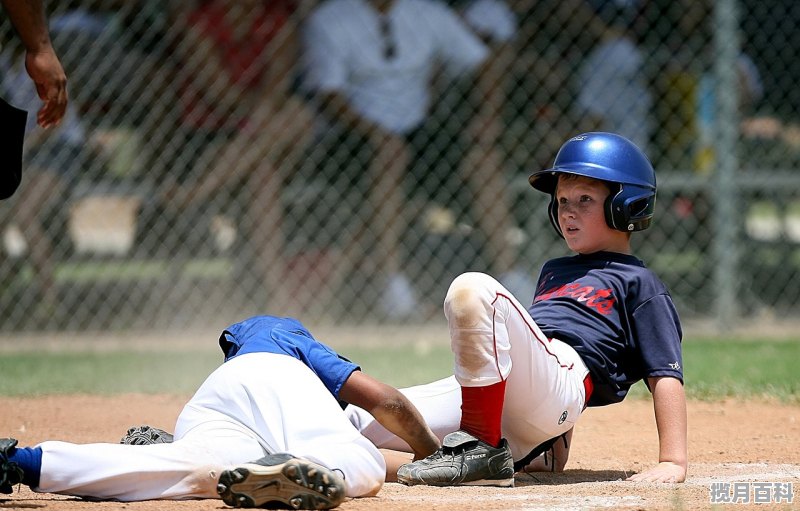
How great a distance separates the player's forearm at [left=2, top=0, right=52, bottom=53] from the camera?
3766 millimetres

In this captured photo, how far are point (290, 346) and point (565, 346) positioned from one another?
2.72 feet

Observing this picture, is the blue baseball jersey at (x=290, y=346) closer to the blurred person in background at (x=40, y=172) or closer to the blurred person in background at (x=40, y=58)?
the blurred person in background at (x=40, y=58)

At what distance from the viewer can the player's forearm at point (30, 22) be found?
3.77m

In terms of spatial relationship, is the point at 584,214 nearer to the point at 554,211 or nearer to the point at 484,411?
the point at 554,211

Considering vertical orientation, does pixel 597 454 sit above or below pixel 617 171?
below

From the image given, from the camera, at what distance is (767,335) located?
7.54 metres

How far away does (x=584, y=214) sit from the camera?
3527mm

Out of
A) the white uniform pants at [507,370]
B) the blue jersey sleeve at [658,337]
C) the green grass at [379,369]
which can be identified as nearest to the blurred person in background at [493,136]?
the green grass at [379,369]

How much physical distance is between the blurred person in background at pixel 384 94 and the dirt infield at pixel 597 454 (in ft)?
8.30

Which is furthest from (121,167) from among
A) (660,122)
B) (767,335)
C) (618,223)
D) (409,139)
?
(618,223)

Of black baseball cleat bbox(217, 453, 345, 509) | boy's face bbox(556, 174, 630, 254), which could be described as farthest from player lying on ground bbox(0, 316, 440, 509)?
boy's face bbox(556, 174, 630, 254)

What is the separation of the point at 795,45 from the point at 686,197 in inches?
52.4

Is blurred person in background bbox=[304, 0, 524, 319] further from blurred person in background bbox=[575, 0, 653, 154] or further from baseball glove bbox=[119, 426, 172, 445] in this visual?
baseball glove bbox=[119, 426, 172, 445]

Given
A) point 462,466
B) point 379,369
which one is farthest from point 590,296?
point 379,369
